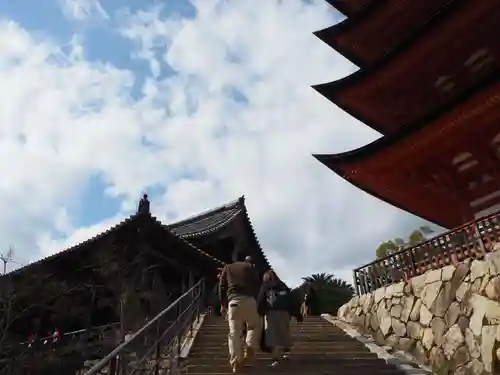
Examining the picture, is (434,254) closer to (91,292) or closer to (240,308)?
(240,308)

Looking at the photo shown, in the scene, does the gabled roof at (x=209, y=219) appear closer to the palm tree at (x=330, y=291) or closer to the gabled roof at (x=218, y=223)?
the gabled roof at (x=218, y=223)

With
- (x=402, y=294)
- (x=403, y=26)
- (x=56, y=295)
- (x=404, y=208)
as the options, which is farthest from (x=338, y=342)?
(x=403, y=26)

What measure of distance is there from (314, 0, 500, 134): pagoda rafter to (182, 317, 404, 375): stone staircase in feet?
17.0

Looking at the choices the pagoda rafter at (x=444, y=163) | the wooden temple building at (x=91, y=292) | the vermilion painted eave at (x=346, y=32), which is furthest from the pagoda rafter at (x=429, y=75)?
the wooden temple building at (x=91, y=292)

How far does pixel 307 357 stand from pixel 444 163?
6026mm

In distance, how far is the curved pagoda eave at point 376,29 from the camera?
14.3 metres

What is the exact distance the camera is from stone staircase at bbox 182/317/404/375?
298 inches

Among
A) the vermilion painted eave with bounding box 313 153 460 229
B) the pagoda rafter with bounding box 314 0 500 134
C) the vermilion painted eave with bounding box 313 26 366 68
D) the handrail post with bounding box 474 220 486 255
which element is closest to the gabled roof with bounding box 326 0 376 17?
the vermilion painted eave with bounding box 313 26 366 68

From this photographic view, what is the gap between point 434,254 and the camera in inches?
373

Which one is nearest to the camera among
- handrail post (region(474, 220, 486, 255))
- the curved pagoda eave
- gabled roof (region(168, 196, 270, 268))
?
handrail post (region(474, 220, 486, 255))

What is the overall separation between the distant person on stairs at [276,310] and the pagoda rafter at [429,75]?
5472mm

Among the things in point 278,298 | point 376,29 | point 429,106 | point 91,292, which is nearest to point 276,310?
point 278,298

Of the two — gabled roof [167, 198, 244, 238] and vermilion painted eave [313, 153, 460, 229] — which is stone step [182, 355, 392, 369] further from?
gabled roof [167, 198, 244, 238]

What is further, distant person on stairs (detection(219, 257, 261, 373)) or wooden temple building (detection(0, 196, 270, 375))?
wooden temple building (detection(0, 196, 270, 375))
